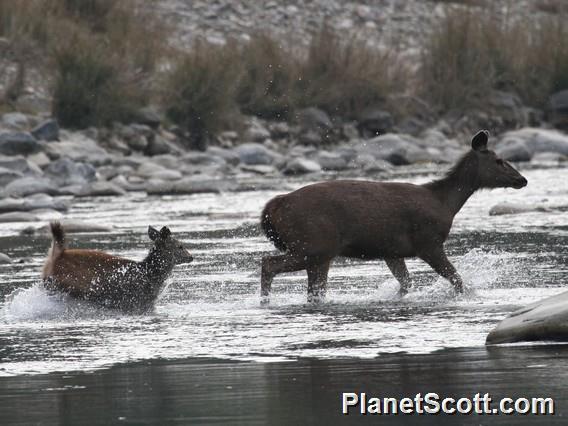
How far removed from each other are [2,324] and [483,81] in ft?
80.6

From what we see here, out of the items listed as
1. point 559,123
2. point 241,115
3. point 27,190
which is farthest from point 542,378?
point 559,123

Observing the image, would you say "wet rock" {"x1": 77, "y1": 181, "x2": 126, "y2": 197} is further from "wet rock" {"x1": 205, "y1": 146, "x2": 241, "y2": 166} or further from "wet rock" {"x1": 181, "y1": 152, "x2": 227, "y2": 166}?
"wet rock" {"x1": 205, "y1": 146, "x2": 241, "y2": 166}

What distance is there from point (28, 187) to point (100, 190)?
1.27 metres

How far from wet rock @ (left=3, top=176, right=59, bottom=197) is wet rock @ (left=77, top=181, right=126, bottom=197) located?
43 centimetres

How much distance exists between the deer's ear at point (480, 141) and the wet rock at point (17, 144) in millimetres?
12892

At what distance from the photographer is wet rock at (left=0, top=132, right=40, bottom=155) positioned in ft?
79.4

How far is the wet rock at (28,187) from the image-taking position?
2130 cm

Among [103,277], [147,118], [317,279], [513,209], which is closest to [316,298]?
[317,279]

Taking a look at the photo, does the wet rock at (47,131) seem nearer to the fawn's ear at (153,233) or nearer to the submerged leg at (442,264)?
the fawn's ear at (153,233)

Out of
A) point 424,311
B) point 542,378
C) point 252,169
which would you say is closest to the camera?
point 542,378

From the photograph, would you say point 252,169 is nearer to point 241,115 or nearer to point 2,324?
point 241,115

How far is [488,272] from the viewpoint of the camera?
40.3 feet

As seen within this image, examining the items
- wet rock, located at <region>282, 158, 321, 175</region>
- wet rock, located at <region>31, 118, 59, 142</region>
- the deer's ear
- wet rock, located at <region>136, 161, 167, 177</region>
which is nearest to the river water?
the deer's ear

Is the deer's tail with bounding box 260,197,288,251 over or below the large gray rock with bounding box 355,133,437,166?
below
